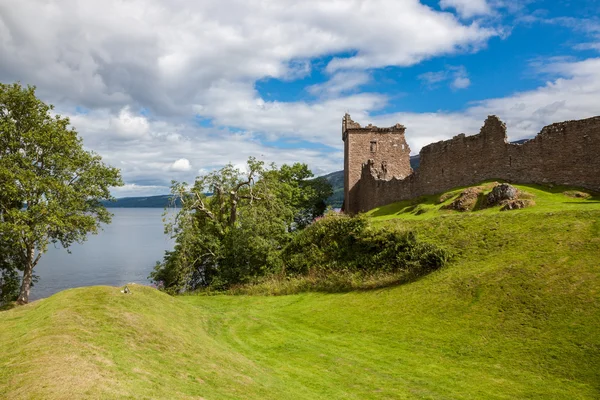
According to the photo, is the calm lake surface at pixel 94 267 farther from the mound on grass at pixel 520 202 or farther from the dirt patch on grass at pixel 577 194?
the dirt patch on grass at pixel 577 194

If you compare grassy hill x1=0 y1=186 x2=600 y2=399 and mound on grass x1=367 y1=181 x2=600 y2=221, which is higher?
mound on grass x1=367 y1=181 x2=600 y2=221

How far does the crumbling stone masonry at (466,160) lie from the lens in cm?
2631

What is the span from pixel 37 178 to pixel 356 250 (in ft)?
65.3

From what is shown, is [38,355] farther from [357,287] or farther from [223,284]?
[223,284]

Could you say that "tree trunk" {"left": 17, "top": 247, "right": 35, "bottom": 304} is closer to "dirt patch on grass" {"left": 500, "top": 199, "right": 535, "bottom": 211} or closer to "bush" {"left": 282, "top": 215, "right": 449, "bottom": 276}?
"bush" {"left": 282, "top": 215, "right": 449, "bottom": 276}

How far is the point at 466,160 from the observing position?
114 feet

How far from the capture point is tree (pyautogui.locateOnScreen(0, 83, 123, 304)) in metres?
24.8

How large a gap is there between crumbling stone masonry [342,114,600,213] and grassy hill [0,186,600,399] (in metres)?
6.39

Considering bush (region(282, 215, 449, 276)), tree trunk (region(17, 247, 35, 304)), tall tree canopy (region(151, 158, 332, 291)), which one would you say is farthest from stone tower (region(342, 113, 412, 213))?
tree trunk (region(17, 247, 35, 304))

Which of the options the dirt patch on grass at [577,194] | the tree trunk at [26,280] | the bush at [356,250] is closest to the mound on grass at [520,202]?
the dirt patch on grass at [577,194]

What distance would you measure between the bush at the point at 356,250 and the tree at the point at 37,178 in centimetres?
1447

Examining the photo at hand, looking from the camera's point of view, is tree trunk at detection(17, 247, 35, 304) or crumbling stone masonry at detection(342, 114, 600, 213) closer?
crumbling stone masonry at detection(342, 114, 600, 213)

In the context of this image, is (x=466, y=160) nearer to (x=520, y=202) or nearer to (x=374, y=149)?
(x=520, y=202)

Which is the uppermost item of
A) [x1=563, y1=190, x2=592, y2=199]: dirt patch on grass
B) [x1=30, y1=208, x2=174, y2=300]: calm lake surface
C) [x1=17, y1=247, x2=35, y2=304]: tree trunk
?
[x1=563, y1=190, x2=592, y2=199]: dirt patch on grass
